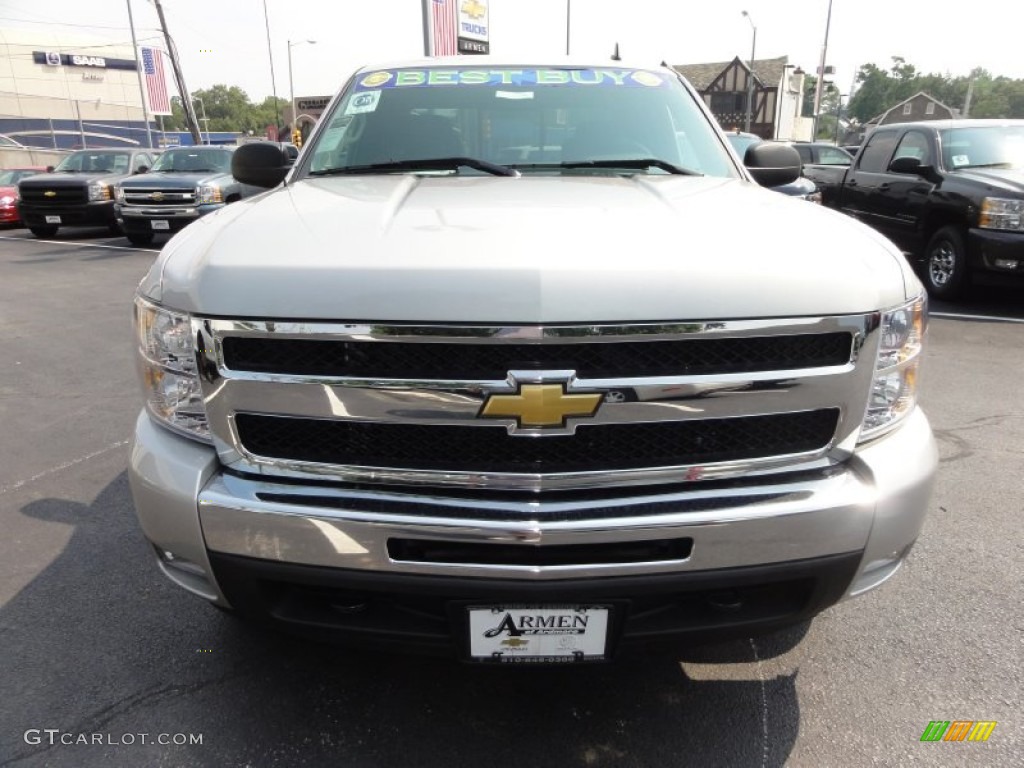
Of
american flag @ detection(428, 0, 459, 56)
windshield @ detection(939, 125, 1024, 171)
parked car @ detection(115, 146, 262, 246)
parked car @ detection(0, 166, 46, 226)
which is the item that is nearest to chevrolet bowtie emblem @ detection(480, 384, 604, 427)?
Answer: windshield @ detection(939, 125, 1024, 171)

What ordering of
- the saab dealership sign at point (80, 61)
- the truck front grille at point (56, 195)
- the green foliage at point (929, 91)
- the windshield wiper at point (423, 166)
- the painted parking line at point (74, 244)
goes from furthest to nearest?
the green foliage at point (929, 91) → the saab dealership sign at point (80, 61) → the truck front grille at point (56, 195) → the painted parking line at point (74, 244) → the windshield wiper at point (423, 166)

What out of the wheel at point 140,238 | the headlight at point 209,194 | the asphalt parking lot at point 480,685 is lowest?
the wheel at point 140,238

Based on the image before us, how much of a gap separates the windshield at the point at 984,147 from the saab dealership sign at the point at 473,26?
14.7 meters

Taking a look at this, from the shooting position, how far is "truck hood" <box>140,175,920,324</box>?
165cm

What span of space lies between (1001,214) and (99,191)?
1490 centimetres

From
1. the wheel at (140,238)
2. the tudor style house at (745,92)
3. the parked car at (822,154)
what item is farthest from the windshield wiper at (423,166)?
the tudor style house at (745,92)

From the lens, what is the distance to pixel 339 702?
7.39 ft

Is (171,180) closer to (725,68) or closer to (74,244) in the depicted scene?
(74,244)

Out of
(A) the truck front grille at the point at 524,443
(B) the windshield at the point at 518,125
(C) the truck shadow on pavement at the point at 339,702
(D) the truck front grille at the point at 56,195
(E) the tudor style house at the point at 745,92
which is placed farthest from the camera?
(E) the tudor style house at the point at 745,92

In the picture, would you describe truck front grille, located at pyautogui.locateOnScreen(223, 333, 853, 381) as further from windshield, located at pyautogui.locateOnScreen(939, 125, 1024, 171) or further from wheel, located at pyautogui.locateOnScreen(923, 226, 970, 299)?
windshield, located at pyautogui.locateOnScreen(939, 125, 1024, 171)

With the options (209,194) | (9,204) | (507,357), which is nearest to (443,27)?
(209,194)

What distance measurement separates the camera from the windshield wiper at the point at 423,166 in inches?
113

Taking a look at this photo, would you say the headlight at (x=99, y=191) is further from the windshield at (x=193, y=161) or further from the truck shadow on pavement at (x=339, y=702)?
the truck shadow on pavement at (x=339, y=702)

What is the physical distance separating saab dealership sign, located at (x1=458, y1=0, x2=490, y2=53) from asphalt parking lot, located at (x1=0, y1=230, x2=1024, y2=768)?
19.6m
